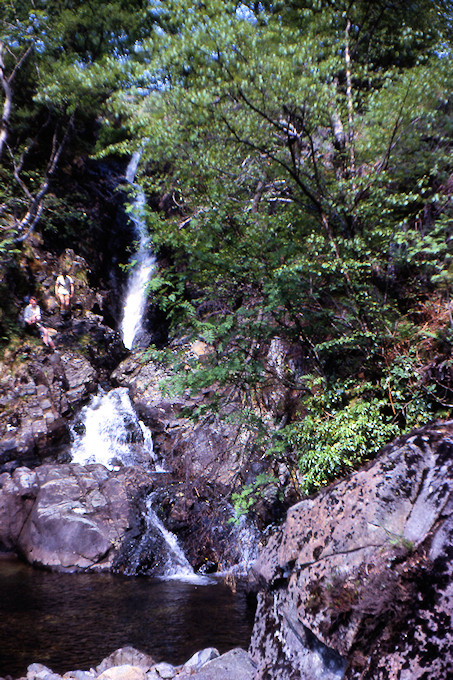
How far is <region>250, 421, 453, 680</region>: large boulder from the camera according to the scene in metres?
2.69

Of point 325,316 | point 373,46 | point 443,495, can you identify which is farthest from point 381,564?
point 373,46

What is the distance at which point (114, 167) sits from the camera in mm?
23625

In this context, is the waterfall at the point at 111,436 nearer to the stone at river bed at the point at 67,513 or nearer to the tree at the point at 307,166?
the stone at river bed at the point at 67,513

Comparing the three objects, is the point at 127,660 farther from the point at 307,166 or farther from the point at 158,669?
the point at 307,166

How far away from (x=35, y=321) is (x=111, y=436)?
625 cm

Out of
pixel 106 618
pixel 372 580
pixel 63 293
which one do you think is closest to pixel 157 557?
pixel 106 618

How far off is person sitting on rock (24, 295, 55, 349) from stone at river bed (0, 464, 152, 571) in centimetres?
619

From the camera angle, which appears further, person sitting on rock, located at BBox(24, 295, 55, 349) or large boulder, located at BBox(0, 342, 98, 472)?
person sitting on rock, located at BBox(24, 295, 55, 349)

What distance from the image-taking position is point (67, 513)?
9.55 meters

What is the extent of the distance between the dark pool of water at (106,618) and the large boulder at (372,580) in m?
2.36

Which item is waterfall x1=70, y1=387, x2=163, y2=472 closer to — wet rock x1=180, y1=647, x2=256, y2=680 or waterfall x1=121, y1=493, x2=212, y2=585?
waterfall x1=121, y1=493, x2=212, y2=585

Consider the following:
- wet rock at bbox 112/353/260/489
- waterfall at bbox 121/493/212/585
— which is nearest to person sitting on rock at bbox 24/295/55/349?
wet rock at bbox 112/353/260/489

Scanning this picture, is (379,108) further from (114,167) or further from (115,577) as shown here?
(114,167)

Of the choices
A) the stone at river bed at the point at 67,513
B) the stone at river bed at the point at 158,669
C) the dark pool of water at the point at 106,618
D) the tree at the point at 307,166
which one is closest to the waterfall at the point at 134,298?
the stone at river bed at the point at 67,513
